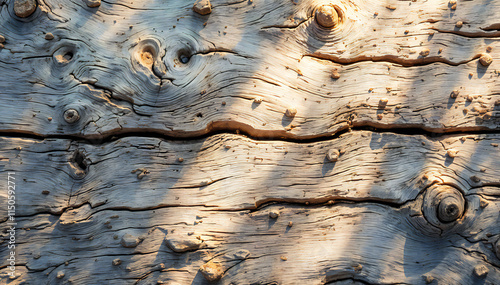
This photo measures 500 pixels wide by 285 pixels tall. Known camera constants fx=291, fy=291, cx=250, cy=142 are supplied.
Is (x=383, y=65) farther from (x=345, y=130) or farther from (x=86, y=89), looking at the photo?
(x=86, y=89)

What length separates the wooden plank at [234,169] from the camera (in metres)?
2.13

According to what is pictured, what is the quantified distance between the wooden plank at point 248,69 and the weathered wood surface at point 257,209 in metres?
0.18

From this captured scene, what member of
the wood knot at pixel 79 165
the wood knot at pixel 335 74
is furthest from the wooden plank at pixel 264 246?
the wood knot at pixel 335 74

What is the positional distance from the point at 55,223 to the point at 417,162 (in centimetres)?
272

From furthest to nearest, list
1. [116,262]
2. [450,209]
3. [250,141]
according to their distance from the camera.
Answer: [250,141], [116,262], [450,209]

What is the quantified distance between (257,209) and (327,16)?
5.02 feet

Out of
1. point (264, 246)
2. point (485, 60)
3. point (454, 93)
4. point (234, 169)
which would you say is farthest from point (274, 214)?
point (485, 60)

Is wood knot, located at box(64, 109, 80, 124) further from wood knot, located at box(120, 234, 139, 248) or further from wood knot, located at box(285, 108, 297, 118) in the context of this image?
wood knot, located at box(285, 108, 297, 118)

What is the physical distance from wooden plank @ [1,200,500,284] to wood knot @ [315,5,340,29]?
137 cm

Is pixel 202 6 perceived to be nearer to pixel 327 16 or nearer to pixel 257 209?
pixel 327 16

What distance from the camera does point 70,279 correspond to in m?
2.12

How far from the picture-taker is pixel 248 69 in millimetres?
2256

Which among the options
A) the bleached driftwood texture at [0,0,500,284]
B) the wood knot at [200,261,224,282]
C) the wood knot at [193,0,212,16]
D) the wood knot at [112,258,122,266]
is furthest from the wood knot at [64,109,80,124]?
the wood knot at [200,261,224,282]

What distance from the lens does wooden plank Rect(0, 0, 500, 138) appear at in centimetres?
220
